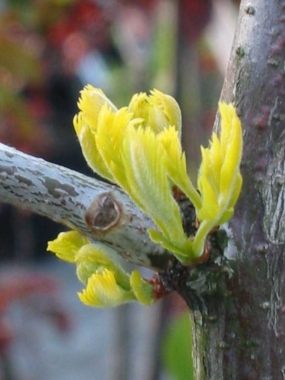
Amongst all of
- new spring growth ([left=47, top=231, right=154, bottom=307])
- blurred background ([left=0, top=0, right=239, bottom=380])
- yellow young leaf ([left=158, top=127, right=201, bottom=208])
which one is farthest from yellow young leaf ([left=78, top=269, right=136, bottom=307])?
blurred background ([left=0, top=0, right=239, bottom=380])

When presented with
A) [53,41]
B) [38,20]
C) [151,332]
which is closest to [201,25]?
[38,20]

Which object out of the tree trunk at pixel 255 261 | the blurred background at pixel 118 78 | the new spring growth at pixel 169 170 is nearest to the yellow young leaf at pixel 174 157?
the new spring growth at pixel 169 170

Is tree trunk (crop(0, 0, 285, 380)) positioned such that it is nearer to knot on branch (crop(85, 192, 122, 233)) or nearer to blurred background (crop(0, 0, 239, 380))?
knot on branch (crop(85, 192, 122, 233))

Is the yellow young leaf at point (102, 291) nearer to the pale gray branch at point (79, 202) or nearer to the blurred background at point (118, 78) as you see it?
the pale gray branch at point (79, 202)

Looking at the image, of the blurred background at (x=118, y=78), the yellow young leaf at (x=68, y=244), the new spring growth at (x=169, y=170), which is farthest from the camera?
the blurred background at (x=118, y=78)

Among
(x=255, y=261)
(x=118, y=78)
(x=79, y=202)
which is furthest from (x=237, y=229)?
(x=118, y=78)

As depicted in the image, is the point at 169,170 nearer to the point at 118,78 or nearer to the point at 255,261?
the point at 255,261
